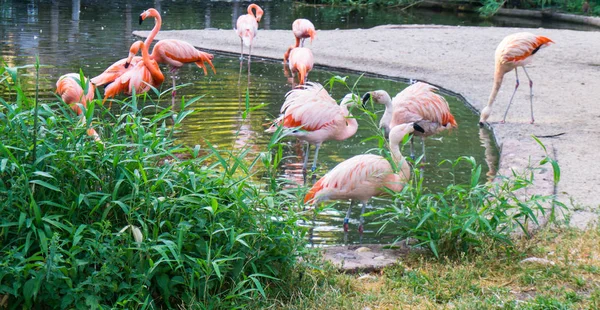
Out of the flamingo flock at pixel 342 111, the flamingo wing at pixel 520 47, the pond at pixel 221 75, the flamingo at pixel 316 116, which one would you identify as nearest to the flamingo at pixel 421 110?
the flamingo flock at pixel 342 111

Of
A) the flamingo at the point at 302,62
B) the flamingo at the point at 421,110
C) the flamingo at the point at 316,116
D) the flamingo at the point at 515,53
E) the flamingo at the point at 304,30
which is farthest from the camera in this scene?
the flamingo at the point at 304,30

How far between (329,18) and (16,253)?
55.4 ft

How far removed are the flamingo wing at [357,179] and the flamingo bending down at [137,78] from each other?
284 centimetres

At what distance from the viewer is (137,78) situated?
6645 mm

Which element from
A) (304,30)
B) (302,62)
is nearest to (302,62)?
(302,62)

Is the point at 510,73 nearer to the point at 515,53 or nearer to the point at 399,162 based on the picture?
the point at 515,53

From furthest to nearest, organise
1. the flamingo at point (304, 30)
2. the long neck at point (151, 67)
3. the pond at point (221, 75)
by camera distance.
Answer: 1. the flamingo at point (304, 30)
2. the long neck at point (151, 67)
3. the pond at point (221, 75)

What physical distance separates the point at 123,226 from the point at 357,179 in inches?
56.5

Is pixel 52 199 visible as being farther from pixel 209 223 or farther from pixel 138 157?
pixel 209 223

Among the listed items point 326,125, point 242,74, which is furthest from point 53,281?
point 242,74

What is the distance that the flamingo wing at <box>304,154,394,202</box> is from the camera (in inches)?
157

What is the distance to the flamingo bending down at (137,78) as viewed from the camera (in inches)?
258

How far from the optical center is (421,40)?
12.4 m

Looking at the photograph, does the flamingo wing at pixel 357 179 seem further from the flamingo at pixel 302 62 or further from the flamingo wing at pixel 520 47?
the flamingo at pixel 302 62
